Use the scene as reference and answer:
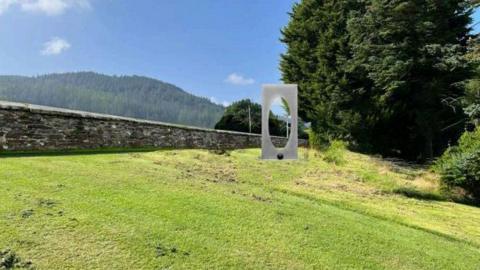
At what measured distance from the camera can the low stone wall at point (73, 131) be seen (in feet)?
24.4

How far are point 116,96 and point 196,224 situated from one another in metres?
121

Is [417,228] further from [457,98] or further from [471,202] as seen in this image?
[457,98]

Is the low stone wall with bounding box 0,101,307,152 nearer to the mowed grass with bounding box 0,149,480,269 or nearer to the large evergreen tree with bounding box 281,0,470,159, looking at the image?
the mowed grass with bounding box 0,149,480,269

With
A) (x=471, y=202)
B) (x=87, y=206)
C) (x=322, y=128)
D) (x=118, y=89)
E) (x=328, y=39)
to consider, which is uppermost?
(x=118, y=89)

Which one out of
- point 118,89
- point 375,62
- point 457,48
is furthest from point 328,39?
point 118,89

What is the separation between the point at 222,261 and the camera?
12.1 ft

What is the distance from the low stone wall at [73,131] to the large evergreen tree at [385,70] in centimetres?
895

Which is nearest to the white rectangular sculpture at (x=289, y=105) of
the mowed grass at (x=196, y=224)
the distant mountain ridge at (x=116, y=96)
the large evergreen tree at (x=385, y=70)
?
the mowed grass at (x=196, y=224)

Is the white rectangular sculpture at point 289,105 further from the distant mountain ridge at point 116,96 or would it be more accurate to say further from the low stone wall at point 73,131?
the distant mountain ridge at point 116,96

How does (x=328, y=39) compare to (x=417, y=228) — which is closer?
(x=417, y=228)

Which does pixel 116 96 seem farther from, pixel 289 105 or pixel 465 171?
pixel 465 171

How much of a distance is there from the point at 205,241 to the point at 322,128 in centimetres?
1753

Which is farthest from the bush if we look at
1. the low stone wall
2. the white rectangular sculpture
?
the low stone wall

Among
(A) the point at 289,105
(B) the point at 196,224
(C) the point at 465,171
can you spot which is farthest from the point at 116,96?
(B) the point at 196,224
